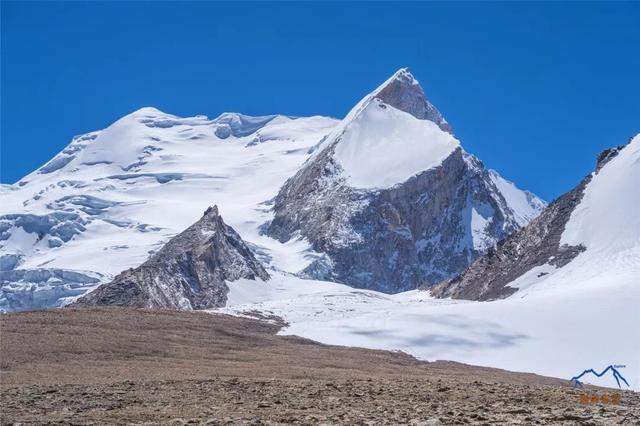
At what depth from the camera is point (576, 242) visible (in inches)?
4601

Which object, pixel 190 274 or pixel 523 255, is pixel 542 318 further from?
pixel 190 274

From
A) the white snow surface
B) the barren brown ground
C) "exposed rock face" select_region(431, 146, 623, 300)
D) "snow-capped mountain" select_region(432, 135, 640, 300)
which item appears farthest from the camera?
"exposed rock face" select_region(431, 146, 623, 300)

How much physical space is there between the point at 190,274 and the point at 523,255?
45.7 metres

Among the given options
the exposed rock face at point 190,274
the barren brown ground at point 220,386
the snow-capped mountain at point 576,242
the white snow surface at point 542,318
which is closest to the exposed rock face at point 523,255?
the snow-capped mountain at point 576,242

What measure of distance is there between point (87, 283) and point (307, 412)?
17240cm

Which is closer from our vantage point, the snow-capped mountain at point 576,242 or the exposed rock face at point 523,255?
the snow-capped mountain at point 576,242

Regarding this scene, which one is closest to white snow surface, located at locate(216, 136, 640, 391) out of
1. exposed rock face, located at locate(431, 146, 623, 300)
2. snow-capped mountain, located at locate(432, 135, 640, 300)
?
snow-capped mountain, located at locate(432, 135, 640, 300)

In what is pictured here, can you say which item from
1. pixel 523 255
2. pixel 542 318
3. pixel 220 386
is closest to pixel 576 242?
pixel 523 255

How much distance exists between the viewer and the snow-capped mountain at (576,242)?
10906cm

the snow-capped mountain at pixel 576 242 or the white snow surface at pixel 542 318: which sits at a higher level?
the snow-capped mountain at pixel 576 242

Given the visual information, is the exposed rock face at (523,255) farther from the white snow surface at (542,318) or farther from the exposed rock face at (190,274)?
the exposed rock face at (190,274)

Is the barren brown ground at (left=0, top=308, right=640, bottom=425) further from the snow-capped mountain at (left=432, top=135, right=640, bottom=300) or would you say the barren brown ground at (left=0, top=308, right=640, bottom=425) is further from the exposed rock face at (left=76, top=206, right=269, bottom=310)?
the snow-capped mountain at (left=432, top=135, right=640, bottom=300)

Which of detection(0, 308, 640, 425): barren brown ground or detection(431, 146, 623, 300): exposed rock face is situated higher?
detection(431, 146, 623, 300): exposed rock face

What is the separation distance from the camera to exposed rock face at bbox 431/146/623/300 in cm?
11625
